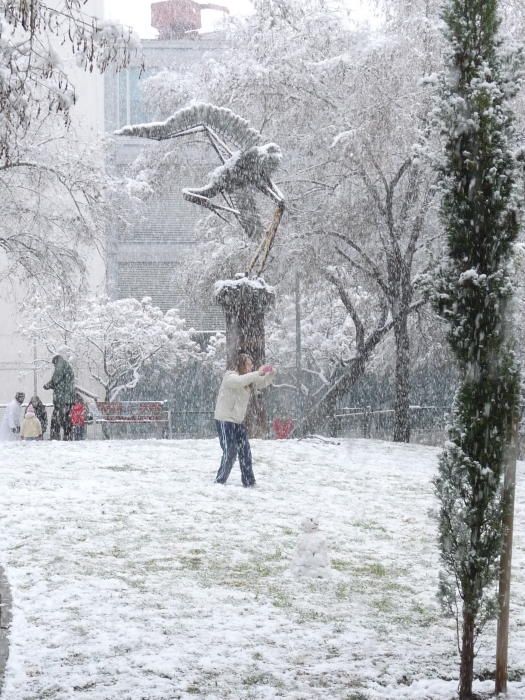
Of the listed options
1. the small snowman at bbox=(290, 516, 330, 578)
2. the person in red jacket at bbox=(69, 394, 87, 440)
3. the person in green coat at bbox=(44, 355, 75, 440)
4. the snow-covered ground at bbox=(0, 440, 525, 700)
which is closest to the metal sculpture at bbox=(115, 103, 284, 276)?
the person in green coat at bbox=(44, 355, 75, 440)

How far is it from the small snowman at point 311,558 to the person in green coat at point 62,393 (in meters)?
11.4

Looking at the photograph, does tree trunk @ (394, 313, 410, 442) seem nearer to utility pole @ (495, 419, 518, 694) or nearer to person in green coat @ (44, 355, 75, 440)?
person in green coat @ (44, 355, 75, 440)

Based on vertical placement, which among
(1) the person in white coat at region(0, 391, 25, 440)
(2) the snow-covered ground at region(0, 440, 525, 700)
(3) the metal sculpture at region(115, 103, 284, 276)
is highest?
(3) the metal sculpture at region(115, 103, 284, 276)

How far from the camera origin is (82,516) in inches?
385

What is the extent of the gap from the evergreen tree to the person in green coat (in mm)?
14355

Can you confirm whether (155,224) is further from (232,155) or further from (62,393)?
(62,393)

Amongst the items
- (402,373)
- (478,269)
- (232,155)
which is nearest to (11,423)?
(232,155)

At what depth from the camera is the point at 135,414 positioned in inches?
983

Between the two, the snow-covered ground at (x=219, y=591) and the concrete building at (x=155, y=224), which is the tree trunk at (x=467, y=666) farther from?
the concrete building at (x=155, y=224)

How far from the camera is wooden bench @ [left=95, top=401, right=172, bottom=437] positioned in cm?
2395

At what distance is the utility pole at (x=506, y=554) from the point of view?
4.81m

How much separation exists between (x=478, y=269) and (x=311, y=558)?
146 inches

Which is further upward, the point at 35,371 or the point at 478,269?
the point at 478,269

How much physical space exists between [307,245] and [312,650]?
598 inches
